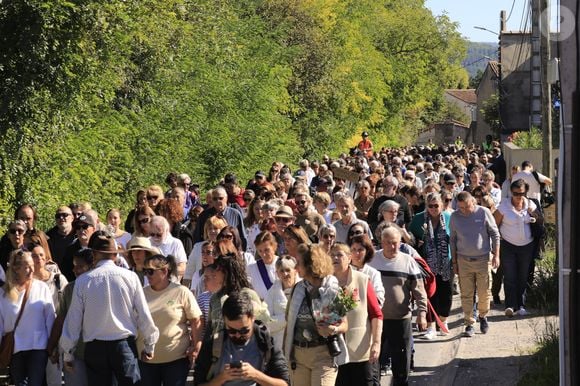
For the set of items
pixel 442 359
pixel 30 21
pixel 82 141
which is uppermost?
pixel 30 21

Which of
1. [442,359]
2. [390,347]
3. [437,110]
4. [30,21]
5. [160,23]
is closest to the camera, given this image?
[390,347]

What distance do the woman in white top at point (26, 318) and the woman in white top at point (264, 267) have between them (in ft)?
5.60

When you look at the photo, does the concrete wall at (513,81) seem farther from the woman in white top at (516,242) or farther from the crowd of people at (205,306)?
the crowd of people at (205,306)

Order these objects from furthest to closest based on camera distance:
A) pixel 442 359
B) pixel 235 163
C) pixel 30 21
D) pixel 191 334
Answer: pixel 235 163, pixel 30 21, pixel 442 359, pixel 191 334

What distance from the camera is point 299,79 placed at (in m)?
46.6

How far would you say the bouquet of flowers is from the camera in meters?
8.65

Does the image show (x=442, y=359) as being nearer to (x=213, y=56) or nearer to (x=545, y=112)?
(x=545, y=112)

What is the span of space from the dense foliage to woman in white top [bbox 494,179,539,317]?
6.72 m

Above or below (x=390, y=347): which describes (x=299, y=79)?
above

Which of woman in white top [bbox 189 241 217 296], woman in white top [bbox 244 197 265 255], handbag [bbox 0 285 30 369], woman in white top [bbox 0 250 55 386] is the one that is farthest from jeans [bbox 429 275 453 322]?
handbag [bbox 0 285 30 369]

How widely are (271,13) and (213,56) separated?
49.4 feet

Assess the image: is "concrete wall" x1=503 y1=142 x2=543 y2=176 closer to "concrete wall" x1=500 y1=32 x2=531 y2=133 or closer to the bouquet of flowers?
the bouquet of flowers

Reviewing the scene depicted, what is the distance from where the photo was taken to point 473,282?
14570 mm

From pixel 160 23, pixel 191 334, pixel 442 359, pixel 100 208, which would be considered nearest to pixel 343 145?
pixel 160 23
